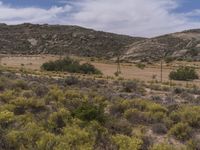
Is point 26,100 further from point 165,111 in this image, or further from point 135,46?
point 135,46

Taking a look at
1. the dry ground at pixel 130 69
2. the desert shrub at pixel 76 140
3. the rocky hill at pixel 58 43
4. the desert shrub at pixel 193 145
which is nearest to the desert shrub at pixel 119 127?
the desert shrub at pixel 76 140

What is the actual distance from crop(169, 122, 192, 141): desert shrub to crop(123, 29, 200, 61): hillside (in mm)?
85280

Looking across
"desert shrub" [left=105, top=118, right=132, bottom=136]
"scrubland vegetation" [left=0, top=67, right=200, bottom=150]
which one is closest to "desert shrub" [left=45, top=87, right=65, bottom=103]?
"scrubland vegetation" [left=0, top=67, right=200, bottom=150]

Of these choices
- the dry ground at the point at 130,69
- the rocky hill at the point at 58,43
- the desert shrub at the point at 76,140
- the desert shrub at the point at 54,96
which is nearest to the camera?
the desert shrub at the point at 76,140

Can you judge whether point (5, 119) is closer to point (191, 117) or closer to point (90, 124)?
point (90, 124)

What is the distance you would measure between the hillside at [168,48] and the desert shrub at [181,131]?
280ft

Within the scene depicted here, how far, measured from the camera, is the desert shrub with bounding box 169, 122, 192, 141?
55.2ft

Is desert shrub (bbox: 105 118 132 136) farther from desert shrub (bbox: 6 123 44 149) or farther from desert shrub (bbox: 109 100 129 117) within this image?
desert shrub (bbox: 6 123 44 149)

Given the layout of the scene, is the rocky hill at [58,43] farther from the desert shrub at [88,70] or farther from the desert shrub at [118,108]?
the desert shrub at [118,108]

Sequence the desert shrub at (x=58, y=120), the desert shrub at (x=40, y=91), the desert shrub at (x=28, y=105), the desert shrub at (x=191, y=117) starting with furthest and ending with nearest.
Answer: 1. the desert shrub at (x=40, y=91)
2. the desert shrub at (x=28, y=105)
3. the desert shrub at (x=191, y=117)
4. the desert shrub at (x=58, y=120)

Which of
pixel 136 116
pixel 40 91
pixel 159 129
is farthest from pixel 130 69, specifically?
pixel 159 129

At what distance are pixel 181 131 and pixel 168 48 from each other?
383 feet

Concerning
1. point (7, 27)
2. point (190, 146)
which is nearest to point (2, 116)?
point (190, 146)

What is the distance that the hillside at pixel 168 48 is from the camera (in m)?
110
